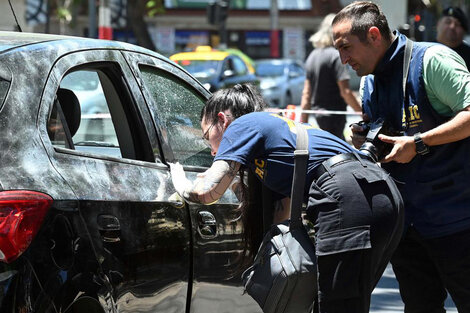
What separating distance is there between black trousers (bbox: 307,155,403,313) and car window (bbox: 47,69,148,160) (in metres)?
0.87

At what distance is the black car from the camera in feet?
9.29

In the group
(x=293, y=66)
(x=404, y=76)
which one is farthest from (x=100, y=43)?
(x=293, y=66)

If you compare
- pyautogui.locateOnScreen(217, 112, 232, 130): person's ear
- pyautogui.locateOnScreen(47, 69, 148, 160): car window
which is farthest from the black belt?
pyautogui.locateOnScreen(47, 69, 148, 160): car window

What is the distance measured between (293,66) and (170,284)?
2608 centimetres

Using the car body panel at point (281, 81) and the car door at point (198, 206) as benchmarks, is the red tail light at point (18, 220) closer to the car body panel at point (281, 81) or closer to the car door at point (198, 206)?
the car door at point (198, 206)

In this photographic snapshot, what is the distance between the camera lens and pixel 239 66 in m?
20.5

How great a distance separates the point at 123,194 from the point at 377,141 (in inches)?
39.7

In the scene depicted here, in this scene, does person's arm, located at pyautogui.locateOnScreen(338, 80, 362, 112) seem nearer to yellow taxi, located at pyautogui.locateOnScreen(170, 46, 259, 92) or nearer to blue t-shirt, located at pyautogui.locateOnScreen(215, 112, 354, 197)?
blue t-shirt, located at pyautogui.locateOnScreen(215, 112, 354, 197)

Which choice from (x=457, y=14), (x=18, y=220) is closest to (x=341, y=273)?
(x=18, y=220)

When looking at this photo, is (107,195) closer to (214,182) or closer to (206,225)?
(214,182)

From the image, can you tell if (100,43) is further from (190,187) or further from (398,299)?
(398,299)

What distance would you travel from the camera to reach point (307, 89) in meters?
9.23

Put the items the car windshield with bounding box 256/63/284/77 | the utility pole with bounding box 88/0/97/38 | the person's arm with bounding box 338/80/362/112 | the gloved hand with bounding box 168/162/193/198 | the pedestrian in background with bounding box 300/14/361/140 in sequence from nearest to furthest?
the gloved hand with bounding box 168/162/193/198 → the person's arm with bounding box 338/80/362/112 → the pedestrian in background with bounding box 300/14/361/140 → the utility pole with bounding box 88/0/97/38 → the car windshield with bounding box 256/63/284/77

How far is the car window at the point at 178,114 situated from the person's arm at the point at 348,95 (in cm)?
447
